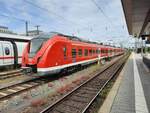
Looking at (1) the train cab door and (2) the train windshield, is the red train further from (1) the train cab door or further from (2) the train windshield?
(1) the train cab door

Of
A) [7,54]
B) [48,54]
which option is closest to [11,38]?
[7,54]

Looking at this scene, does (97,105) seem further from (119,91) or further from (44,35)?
(44,35)

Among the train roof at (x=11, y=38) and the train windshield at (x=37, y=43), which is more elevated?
the train roof at (x=11, y=38)

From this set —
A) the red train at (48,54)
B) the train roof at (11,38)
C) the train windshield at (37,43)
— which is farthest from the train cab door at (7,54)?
the train windshield at (37,43)

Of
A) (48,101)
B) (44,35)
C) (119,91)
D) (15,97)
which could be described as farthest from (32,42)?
(119,91)

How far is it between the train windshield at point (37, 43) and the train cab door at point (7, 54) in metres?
5.19

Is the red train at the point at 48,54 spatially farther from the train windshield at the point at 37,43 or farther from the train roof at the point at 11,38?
the train roof at the point at 11,38

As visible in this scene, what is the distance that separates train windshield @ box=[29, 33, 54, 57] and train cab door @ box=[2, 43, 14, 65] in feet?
17.0

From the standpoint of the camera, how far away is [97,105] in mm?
6672

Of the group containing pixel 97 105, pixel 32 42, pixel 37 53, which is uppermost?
pixel 32 42

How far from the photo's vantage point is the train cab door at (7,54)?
1541 centimetres

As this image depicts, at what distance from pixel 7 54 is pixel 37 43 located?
5992 mm

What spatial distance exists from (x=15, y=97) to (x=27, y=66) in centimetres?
332

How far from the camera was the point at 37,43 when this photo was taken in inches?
434
